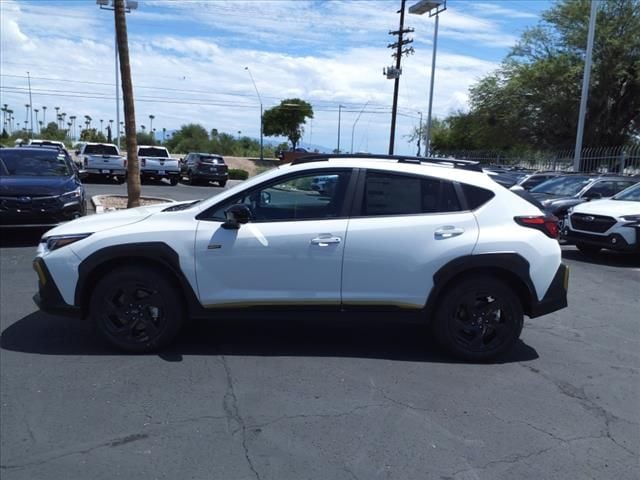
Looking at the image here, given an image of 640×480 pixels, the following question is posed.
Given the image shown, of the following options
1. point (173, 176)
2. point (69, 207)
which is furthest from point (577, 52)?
point (69, 207)

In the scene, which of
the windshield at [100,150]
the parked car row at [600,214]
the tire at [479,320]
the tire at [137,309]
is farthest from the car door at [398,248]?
the windshield at [100,150]

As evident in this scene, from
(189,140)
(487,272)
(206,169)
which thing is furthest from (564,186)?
(189,140)

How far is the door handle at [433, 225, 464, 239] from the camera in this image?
15.8 feet

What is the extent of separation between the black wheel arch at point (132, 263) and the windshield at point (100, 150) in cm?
2248

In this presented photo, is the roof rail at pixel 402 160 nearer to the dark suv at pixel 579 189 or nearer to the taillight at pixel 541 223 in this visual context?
the taillight at pixel 541 223

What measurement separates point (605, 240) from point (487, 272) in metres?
6.50

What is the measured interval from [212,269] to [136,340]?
0.90 m

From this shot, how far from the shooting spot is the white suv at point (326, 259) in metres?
4.79

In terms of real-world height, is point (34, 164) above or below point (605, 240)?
above

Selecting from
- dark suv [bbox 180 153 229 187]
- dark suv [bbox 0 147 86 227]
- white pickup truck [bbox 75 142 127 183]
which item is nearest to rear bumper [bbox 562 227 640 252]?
dark suv [bbox 0 147 86 227]

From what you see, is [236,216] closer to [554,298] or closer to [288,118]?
[554,298]

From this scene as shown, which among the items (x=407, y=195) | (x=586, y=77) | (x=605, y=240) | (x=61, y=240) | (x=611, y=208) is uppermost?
(x=586, y=77)

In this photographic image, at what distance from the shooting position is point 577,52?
34.8m

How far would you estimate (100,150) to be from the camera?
26.2 m
